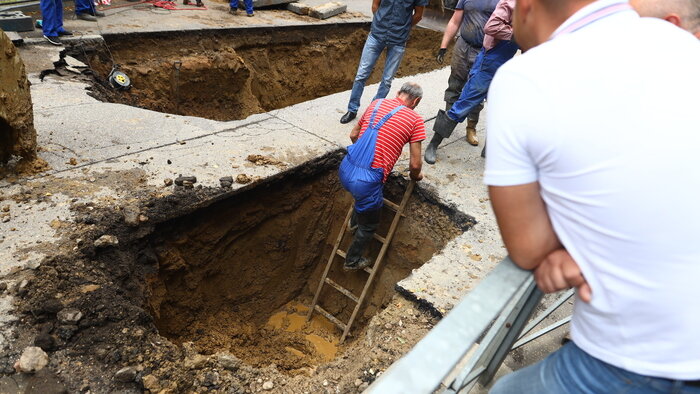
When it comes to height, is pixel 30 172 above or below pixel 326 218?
above

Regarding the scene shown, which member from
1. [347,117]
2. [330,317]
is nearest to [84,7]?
[347,117]

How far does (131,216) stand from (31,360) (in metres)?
1.36

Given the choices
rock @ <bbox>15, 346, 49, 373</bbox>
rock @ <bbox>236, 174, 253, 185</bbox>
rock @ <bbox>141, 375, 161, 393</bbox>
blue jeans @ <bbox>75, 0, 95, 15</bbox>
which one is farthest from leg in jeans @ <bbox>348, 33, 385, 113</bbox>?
blue jeans @ <bbox>75, 0, 95, 15</bbox>

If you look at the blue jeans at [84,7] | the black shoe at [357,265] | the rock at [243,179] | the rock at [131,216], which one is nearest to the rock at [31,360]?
the rock at [131,216]

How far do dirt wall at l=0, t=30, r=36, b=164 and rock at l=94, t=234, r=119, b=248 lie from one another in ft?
4.20

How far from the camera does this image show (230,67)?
26.0ft

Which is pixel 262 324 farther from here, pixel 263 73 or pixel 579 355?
pixel 263 73

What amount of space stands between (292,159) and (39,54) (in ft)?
13.8

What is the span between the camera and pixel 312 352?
509cm

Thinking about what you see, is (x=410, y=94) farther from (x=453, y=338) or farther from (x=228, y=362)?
(x=453, y=338)

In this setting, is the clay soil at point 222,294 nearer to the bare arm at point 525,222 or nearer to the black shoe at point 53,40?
the bare arm at point 525,222

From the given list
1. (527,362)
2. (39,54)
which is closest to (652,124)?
(527,362)

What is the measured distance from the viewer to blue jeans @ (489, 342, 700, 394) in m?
1.15

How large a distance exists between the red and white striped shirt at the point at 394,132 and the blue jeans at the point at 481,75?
0.99 m
